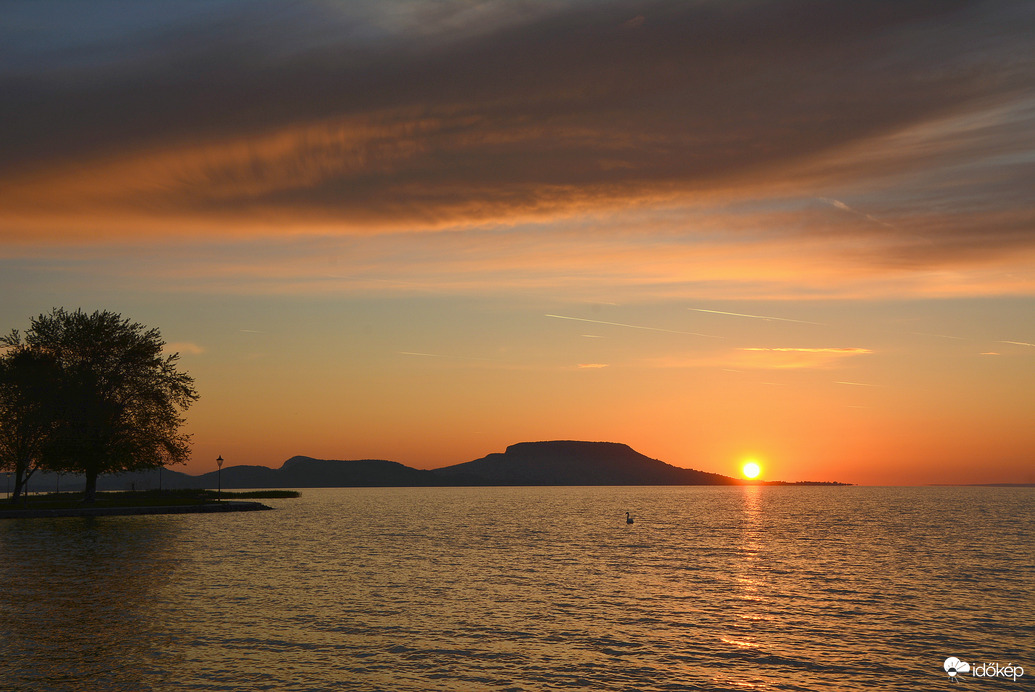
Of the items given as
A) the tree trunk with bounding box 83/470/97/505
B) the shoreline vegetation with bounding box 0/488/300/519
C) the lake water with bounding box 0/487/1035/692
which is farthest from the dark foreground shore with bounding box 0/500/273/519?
the lake water with bounding box 0/487/1035/692

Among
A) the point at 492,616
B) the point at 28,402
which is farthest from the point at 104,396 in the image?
the point at 492,616

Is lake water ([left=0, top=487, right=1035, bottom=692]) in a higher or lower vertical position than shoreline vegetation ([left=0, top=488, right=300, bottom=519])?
higher

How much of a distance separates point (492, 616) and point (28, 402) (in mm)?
79885

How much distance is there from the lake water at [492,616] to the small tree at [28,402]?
1018 inches

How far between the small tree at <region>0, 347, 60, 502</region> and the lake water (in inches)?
1018

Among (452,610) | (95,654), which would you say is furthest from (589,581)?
(95,654)

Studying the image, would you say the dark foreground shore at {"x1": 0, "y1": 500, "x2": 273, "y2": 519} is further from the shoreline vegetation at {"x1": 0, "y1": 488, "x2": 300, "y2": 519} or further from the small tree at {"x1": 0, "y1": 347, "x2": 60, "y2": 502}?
the small tree at {"x1": 0, "y1": 347, "x2": 60, "y2": 502}

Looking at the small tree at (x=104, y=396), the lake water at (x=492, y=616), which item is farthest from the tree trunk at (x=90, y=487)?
the lake water at (x=492, y=616)

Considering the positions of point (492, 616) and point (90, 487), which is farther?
point (90, 487)

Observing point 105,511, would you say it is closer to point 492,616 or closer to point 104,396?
point 104,396

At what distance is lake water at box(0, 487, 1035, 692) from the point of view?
25625 millimetres

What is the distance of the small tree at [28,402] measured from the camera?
→ 94188 millimetres

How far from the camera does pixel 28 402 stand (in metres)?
94.9

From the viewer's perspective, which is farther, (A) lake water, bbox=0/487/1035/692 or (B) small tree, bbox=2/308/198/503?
(B) small tree, bbox=2/308/198/503
